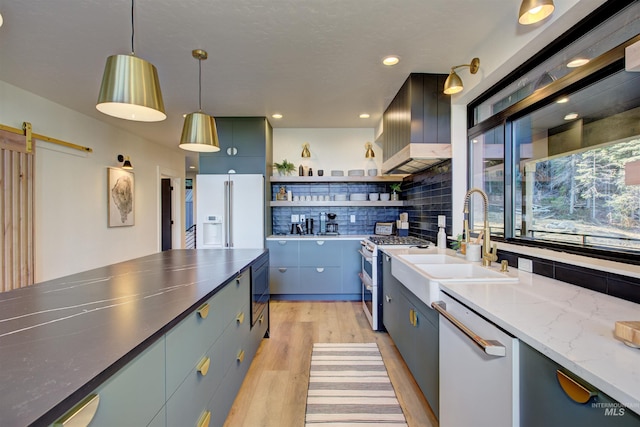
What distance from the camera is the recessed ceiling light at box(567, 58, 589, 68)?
151 centimetres

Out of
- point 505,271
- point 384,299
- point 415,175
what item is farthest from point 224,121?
point 505,271

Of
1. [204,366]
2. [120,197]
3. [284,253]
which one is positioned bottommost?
[204,366]

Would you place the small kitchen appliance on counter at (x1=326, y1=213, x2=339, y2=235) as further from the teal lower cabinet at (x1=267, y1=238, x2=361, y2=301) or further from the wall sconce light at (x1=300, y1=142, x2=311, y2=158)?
the wall sconce light at (x1=300, y1=142, x2=311, y2=158)

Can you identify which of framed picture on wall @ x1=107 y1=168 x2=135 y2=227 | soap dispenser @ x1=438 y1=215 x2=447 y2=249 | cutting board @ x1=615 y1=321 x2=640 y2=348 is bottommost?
cutting board @ x1=615 y1=321 x2=640 y2=348

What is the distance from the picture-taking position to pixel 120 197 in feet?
14.7

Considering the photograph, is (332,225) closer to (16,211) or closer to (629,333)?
(16,211)

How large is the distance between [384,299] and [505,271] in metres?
1.34

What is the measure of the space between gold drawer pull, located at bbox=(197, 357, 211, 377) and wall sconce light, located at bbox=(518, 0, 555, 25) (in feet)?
7.32

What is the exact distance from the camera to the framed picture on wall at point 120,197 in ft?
14.0

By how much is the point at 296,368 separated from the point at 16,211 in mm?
3169

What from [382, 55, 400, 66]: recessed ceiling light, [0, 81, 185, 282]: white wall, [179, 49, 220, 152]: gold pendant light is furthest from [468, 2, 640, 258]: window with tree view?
[0, 81, 185, 282]: white wall

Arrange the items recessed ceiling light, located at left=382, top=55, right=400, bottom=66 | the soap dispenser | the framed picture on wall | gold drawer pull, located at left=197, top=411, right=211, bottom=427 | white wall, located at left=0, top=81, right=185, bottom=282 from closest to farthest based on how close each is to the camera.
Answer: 1. gold drawer pull, located at left=197, top=411, right=211, bottom=427
2. recessed ceiling light, located at left=382, top=55, right=400, bottom=66
3. the soap dispenser
4. white wall, located at left=0, top=81, right=185, bottom=282
5. the framed picture on wall

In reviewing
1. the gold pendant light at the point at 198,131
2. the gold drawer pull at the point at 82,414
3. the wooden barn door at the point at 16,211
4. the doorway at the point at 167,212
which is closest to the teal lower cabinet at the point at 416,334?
the gold drawer pull at the point at 82,414

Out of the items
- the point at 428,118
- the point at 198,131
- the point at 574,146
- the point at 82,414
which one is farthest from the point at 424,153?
the point at 82,414
